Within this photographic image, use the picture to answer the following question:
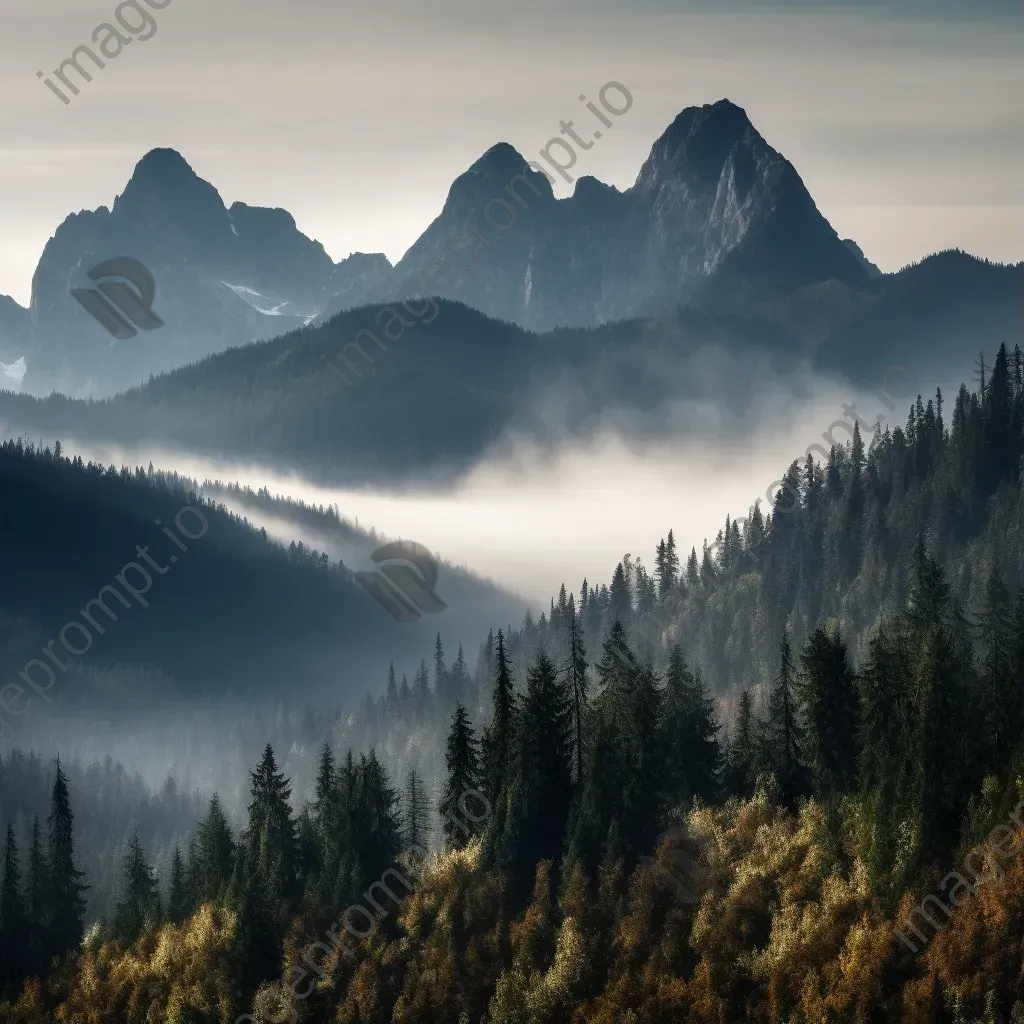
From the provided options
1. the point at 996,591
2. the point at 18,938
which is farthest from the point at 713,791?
the point at 18,938

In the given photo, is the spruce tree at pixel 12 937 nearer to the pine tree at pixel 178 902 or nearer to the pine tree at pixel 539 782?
the pine tree at pixel 178 902

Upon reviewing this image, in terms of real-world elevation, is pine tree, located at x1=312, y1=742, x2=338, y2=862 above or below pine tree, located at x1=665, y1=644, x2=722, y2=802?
below

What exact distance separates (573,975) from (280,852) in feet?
110

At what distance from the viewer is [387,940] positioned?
13875cm

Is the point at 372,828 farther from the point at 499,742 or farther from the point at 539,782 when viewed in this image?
the point at 539,782

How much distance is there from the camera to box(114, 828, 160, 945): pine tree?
157250mm

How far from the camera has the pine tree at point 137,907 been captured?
157 metres

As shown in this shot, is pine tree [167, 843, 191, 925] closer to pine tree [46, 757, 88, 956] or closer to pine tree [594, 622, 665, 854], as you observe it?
pine tree [46, 757, 88, 956]

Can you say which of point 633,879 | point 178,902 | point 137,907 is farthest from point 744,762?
point 137,907

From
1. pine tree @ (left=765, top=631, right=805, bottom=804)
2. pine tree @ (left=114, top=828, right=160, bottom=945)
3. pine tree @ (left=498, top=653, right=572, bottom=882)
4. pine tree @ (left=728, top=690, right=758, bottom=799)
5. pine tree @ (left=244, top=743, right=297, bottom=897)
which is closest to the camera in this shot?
pine tree @ (left=765, top=631, right=805, bottom=804)

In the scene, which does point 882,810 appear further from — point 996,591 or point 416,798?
point 416,798

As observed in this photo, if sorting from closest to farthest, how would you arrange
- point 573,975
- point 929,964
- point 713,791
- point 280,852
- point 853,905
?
point 929,964, point 853,905, point 573,975, point 713,791, point 280,852

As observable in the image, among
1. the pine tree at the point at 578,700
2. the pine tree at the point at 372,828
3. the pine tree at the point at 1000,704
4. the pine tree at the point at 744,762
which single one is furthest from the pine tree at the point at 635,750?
the pine tree at the point at 1000,704

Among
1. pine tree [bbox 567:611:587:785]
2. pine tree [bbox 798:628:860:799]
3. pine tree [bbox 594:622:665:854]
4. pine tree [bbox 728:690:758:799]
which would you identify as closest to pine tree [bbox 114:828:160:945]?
pine tree [bbox 567:611:587:785]
